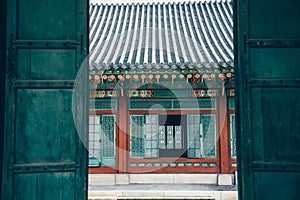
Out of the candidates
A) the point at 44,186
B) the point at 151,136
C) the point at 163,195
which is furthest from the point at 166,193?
the point at 44,186

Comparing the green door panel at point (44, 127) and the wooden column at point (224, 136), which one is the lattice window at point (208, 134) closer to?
the wooden column at point (224, 136)

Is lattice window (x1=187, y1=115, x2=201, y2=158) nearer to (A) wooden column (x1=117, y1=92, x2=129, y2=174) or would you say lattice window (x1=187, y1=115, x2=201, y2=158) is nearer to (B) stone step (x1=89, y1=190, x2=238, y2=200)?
(B) stone step (x1=89, y1=190, x2=238, y2=200)

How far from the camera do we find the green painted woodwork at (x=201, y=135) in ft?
31.1

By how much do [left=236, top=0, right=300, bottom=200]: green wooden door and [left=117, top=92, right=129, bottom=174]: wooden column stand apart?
676 cm

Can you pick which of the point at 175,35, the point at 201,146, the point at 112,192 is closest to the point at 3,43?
the point at 112,192

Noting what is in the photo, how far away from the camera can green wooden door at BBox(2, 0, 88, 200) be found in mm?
2830

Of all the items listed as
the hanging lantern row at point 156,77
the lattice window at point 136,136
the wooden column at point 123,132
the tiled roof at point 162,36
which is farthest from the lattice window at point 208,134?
the wooden column at point 123,132

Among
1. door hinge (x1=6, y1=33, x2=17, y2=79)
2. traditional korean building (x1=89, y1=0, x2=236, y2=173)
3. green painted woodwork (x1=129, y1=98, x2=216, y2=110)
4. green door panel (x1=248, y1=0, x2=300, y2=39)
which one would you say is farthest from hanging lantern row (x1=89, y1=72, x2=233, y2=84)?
door hinge (x1=6, y1=33, x2=17, y2=79)

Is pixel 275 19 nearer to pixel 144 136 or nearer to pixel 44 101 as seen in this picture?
pixel 44 101

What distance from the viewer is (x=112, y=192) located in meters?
8.22

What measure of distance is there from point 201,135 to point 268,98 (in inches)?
268

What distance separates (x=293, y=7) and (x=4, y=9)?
8.86ft

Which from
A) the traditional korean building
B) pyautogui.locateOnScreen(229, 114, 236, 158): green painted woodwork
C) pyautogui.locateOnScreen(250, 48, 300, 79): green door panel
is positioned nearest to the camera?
pyautogui.locateOnScreen(250, 48, 300, 79): green door panel

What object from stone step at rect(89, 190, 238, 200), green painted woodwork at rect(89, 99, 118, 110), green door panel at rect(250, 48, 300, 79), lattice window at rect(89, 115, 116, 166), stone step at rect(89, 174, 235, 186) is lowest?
stone step at rect(89, 190, 238, 200)
